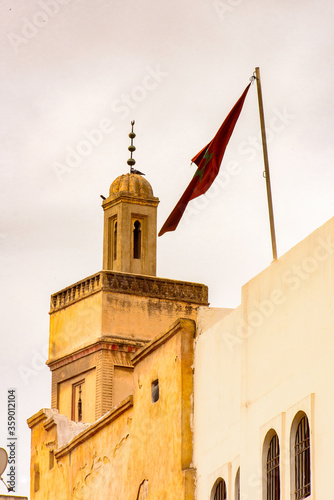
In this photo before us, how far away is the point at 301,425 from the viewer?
17.9 metres

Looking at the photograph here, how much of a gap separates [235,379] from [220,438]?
A: 0.87m

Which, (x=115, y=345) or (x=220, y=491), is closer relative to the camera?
(x=220, y=491)

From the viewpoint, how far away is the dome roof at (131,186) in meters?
40.1

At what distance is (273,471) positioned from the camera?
18.6 m

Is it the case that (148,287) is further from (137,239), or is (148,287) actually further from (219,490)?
(219,490)

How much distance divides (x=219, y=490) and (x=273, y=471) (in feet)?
6.37

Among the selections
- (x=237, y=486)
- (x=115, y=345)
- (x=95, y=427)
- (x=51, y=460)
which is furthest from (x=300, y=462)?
(x=115, y=345)

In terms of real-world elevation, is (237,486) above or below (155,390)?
below

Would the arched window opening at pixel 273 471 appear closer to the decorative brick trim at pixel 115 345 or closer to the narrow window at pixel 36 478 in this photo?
the narrow window at pixel 36 478

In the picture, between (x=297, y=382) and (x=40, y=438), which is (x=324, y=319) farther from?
(x=40, y=438)

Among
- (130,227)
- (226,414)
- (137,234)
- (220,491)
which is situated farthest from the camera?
(137,234)

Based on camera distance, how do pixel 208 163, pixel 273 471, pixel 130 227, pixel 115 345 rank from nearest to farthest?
pixel 273 471
pixel 208 163
pixel 115 345
pixel 130 227

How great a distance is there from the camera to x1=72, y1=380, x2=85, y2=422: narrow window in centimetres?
4000

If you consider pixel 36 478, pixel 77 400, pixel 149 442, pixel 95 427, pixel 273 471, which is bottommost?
pixel 273 471
